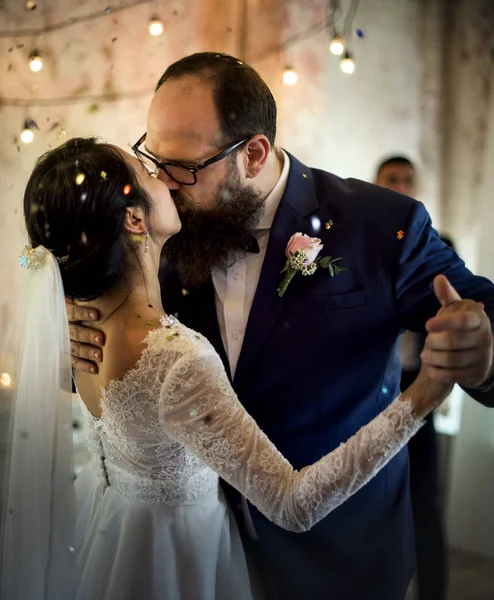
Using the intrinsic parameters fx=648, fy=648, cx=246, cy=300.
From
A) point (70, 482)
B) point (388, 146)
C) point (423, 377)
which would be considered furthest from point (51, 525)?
point (388, 146)

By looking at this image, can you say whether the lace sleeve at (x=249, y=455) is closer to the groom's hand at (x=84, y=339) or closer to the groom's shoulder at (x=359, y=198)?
the groom's hand at (x=84, y=339)

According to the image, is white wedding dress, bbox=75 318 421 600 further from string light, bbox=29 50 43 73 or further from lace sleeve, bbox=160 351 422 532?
string light, bbox=29 50 43 73

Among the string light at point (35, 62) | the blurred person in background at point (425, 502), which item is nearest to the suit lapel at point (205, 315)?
Answer: the blurred person in background at point (425, 502)

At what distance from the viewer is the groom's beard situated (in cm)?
82

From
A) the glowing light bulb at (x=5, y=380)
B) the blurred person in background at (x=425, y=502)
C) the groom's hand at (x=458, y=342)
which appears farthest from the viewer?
the glowing light bulb at (x=5, y=380)

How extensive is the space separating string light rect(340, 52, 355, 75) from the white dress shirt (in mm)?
149

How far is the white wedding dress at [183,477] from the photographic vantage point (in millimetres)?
673

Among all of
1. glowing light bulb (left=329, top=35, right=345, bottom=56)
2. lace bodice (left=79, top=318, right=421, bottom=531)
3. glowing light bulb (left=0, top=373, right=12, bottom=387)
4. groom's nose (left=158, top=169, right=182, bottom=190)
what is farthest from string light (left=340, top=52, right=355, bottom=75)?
glowing light bulb (left=0, top=373, right=12, bottom=387)

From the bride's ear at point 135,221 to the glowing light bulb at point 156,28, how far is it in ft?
0.96

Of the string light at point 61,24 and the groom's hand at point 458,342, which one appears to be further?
the string light at point 61,24

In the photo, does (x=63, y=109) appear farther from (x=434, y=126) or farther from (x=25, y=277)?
(x=434, y=126)

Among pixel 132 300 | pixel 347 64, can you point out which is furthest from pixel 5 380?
pixel 347 64

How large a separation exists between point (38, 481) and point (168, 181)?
0.41 m

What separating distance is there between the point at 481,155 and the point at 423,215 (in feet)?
0.30
